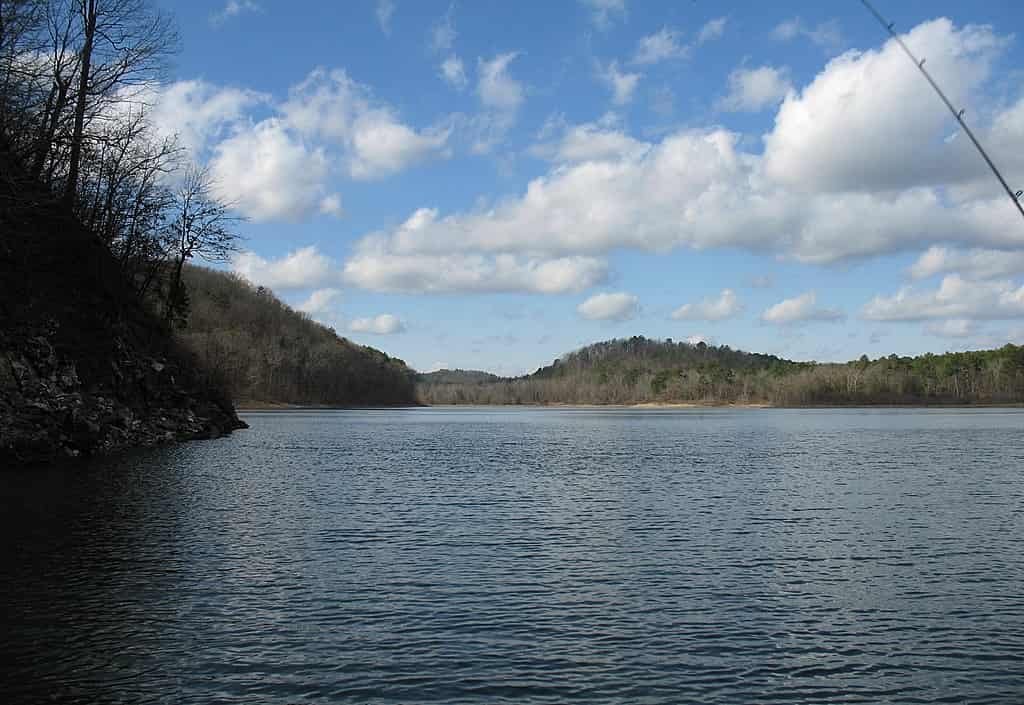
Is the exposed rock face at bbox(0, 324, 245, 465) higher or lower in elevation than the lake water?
higher

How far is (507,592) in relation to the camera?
1717cm

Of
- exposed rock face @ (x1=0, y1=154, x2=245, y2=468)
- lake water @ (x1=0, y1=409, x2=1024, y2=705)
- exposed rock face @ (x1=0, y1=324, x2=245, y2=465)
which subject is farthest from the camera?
exposed rock face @ (x1=0, y1=154, x2=245, y2=468)

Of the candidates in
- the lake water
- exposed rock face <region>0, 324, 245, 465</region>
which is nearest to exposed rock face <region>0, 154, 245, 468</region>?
exposed rock face <region>0, 324, 245, 465</region>

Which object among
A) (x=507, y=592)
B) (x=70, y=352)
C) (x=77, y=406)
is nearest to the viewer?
(x=507, y=592)

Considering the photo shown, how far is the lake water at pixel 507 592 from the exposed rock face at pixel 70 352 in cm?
550

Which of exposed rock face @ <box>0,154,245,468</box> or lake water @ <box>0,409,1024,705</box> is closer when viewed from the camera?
lake water @ <box>0,409,1024,705</box>

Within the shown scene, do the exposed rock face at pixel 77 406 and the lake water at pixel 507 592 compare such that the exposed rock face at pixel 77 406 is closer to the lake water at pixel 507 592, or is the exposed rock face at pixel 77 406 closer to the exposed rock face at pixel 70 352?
the exposed rock face at pixel 70 352

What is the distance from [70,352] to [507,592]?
1410 inches

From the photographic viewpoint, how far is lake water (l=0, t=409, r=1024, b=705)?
39.1 ft

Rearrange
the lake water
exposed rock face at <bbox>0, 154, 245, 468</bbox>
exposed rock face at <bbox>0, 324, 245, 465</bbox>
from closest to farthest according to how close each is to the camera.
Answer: the lake water → exposed rock face at <bbox>0, 324, 245, 465</bbox> → exposed rock face at <bbox>0, 154, 245, 468</bbox>

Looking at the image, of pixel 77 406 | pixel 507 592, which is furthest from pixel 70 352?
pixel 507 592

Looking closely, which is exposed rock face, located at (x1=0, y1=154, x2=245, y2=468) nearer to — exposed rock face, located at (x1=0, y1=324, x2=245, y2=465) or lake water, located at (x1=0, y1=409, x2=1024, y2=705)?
exposed rock face, located at (x1=0, y1=324, x2=245, y2=465)

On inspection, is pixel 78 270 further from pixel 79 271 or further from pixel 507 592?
pixel 507 592

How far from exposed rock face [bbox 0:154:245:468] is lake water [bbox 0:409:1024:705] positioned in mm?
5500
